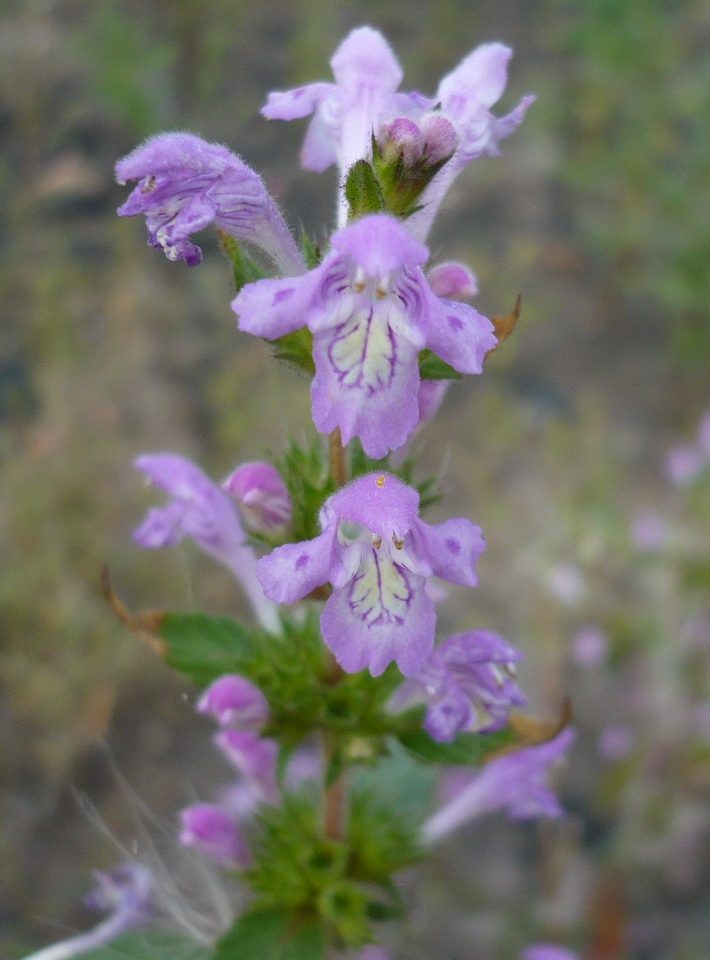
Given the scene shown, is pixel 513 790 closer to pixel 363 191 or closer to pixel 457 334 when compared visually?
Answer: pixel 457 334

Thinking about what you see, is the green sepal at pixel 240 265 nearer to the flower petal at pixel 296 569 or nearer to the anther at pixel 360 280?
the anther at pixel 360 280

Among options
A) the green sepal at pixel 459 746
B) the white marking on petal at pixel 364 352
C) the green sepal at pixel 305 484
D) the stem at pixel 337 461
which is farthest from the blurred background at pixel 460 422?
the green sepal at pixel 459 746

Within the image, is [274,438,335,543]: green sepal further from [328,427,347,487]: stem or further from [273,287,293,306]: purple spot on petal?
[273,287,293,306]: purple spot on petal

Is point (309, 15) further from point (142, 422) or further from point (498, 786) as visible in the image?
point (498, 786)

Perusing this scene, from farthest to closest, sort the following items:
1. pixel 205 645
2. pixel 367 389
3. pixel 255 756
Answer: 1. pixel 255 756
2. pixel 205 645
3. pixel 367 389

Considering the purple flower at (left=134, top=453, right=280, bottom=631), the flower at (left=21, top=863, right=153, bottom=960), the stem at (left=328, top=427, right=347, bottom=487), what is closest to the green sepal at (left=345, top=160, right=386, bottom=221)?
the stem at (left=328, top=427, right=347, bottom=487)

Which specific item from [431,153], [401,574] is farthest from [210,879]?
[431,153]

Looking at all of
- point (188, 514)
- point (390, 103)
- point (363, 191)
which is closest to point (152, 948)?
point (188, 514)
